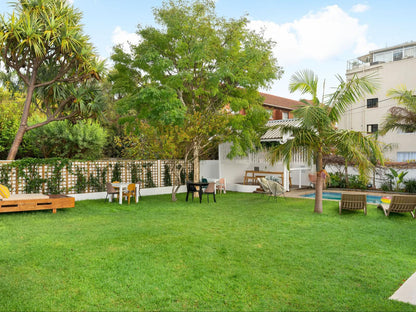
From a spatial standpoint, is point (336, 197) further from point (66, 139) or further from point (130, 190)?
point (66, 139)

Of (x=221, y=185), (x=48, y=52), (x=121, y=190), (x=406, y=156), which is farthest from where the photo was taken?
(x=406, y=156)

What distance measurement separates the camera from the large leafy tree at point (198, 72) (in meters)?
12.5

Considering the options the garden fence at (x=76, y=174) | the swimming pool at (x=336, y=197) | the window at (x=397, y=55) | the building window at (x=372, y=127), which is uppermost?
the window at (x=397, y=55)

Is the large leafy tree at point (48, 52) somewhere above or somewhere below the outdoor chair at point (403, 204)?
above

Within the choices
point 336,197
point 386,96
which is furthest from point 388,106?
point 336,197

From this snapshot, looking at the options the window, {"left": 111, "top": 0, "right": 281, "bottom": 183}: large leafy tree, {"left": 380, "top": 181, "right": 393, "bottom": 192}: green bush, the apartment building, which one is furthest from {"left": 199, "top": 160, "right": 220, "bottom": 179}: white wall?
the window

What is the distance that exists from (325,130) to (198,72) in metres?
6.49

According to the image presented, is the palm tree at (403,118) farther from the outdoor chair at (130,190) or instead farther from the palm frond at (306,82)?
the outdoor chair at (130,190)

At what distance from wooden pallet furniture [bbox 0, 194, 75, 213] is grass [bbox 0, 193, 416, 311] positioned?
44 cm

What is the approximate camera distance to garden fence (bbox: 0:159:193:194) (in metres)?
11.9

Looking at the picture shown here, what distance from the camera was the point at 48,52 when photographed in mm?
13547

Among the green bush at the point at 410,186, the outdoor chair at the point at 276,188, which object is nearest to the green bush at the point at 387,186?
the green bush at the point at 410,186

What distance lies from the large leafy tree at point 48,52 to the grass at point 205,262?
265 inches

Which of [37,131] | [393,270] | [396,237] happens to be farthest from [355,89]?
[37,131]
